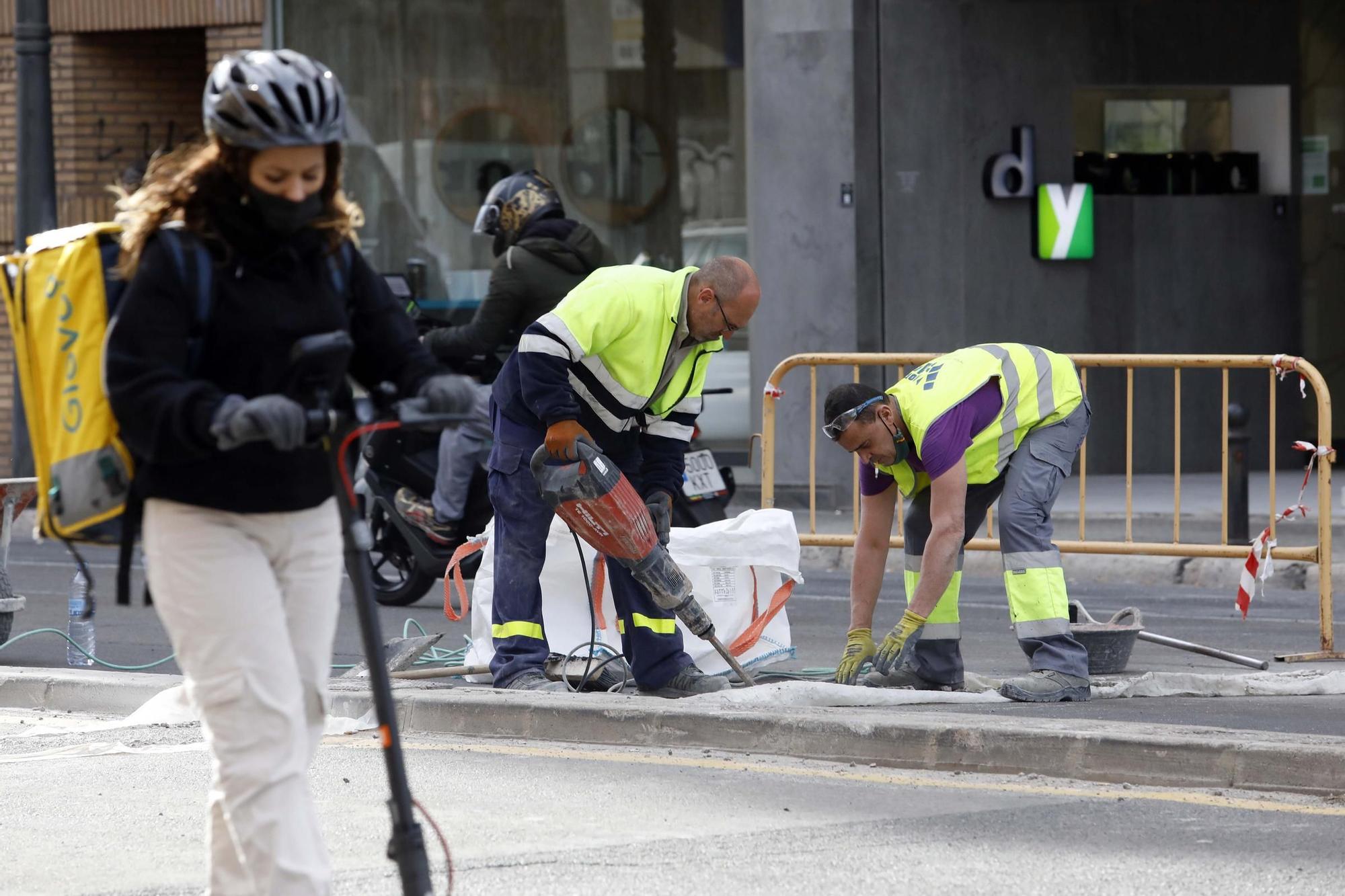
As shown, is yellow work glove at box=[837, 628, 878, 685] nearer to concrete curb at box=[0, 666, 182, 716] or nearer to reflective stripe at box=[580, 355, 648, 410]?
reflective stripe at box=[580, 355, 648, 410]

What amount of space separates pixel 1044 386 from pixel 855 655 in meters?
1.13

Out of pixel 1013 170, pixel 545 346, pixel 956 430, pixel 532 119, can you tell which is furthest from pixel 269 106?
pixel 532 119

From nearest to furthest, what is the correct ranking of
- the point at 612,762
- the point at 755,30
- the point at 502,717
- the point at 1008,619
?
the point at 612,762 < the point at 502,717 < the point at 1008,619 < the point at 755,30

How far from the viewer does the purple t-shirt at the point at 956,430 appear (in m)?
6.66

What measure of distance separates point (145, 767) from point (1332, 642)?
467 centimetres

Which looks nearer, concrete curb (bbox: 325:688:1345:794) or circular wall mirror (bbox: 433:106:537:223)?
concrete curb (bbox: 325:688:1345:794)

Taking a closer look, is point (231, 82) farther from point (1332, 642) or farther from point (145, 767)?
point (1332, 642)

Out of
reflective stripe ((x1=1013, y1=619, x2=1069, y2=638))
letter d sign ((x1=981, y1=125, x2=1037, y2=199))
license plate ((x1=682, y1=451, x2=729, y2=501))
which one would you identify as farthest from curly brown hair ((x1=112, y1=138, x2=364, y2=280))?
letter d sign ((x1=981, y1=125, x2=1037, y2=199))

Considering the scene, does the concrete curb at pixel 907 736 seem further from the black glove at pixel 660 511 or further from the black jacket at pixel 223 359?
the black jacket at pixel 223 359

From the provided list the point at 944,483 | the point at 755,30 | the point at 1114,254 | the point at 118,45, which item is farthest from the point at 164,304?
the point at 118,45

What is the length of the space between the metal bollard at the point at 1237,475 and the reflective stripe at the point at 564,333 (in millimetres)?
4615

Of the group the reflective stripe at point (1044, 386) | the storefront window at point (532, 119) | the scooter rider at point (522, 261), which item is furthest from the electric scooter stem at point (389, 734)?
the storefront window at point (532, 119)

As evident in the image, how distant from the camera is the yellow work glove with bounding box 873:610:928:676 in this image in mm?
6738

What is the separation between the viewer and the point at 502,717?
657cm
